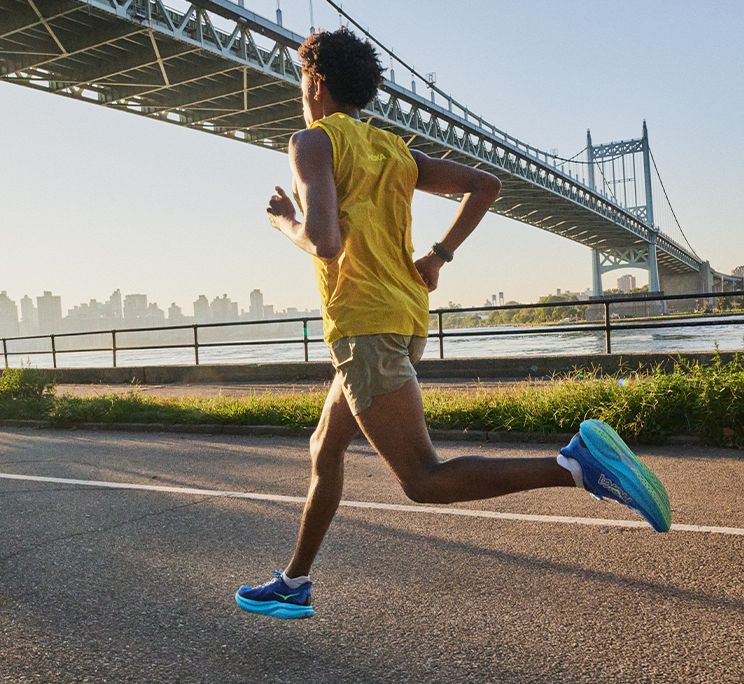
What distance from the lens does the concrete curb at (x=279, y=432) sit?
662 cm

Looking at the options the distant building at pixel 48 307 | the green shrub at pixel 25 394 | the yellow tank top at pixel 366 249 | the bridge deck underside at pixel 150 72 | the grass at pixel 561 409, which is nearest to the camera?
the yellow tank top at pixel 366 249

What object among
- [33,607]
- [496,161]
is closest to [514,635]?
[33,607]

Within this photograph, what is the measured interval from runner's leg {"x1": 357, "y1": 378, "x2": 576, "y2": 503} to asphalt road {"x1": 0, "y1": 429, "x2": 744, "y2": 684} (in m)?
0.57

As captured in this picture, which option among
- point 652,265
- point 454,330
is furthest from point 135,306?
point 454,330

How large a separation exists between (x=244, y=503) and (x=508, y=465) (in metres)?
2.86

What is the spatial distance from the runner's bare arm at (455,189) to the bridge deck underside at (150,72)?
27083 millimetres

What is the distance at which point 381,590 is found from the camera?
10.1 ft

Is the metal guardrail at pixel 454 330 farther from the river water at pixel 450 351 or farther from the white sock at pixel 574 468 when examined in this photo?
the white sock at pixel 574 468

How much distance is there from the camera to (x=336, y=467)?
106 inches

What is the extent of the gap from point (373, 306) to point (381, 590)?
137cm

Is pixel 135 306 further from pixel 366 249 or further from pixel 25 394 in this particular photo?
pixel 366 249

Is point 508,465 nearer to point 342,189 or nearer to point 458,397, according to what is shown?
point 342,189

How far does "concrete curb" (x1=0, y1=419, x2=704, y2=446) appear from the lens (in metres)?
6.62

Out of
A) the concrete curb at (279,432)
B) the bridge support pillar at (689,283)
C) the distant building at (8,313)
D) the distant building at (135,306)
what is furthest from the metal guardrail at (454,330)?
the distant building at (8,313)
